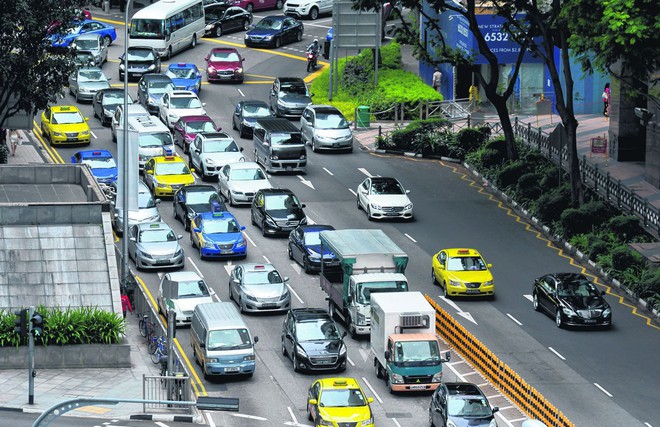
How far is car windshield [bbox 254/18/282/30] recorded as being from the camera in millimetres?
92375

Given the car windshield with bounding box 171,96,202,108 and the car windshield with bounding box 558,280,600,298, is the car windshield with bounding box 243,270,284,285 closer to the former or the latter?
the car windshield with bounding box 558,280,600,298

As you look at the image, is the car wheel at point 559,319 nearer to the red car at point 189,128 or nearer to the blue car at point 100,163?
the blue car at point 100,163

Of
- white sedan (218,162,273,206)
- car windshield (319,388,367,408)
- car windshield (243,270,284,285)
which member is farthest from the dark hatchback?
car windshield (319,388,367,408)

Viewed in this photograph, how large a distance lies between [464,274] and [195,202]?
13.2m

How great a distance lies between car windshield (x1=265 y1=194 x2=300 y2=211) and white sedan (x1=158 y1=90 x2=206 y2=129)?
15037mm

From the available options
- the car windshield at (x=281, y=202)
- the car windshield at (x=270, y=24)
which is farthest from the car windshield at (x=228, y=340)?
the car windshield at (x=270, y=24)

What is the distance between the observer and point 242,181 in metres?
62.9

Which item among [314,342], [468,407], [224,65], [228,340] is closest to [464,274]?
[314,342]

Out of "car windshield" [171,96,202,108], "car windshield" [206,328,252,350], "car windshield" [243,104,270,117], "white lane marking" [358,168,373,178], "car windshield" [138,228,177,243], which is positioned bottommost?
"car windshield" [206,328,252,350]

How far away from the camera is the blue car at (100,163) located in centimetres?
6300

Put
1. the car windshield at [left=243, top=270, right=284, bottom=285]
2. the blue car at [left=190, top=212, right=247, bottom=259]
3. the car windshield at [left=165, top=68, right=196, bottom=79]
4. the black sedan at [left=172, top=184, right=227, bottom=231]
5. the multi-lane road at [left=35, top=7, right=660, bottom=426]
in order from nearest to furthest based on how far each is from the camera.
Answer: the multi-lane road at [left=35, top=7, right=660, bottom=426]
the car windshield at [left=243, top=270, right=284, bottom=285]
the blue car at [left=190, top=212, right=247, bottom=259]
the black sedan at [left=172, top=184, right=227, bottom=231]
the car windshield at [left=165, top=68, right=196, bottom=79]

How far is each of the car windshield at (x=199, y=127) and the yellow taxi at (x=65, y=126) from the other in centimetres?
487

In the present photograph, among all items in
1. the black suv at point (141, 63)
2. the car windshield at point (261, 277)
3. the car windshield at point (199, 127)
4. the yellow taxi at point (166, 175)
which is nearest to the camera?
the car windshield at point (261, 277)

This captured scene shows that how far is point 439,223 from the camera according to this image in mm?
60844
